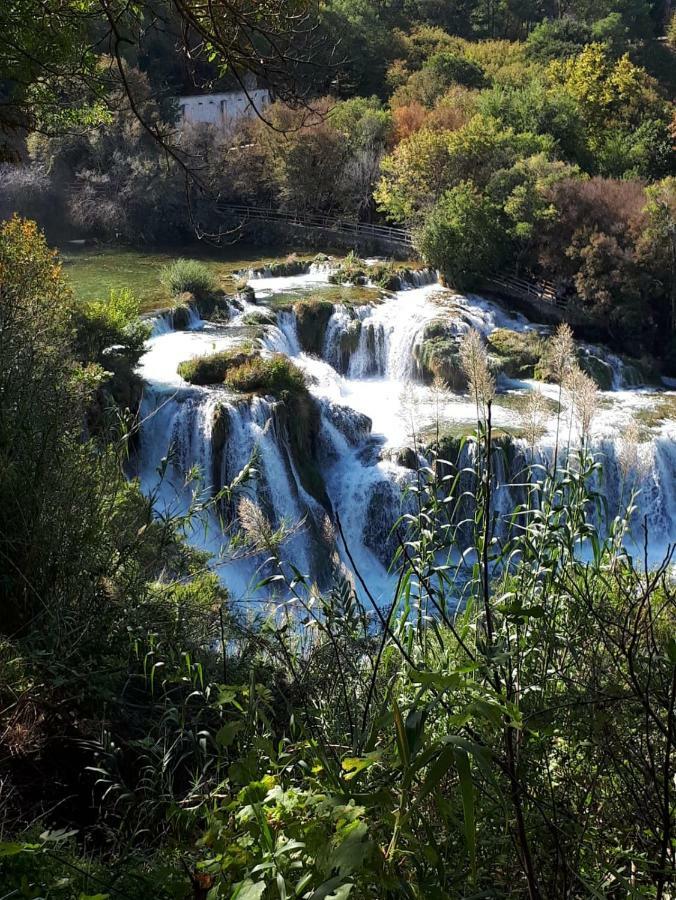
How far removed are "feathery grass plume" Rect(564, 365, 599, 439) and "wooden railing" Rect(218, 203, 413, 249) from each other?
21376 millimetres

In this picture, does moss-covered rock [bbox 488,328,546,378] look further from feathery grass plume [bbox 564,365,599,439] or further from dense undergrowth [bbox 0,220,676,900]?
feathery grass plume [bbox 564,365,599,439]

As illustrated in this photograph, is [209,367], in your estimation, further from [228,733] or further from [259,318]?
[228,733]

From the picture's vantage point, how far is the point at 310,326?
18.0 meters

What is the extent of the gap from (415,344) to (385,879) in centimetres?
1641

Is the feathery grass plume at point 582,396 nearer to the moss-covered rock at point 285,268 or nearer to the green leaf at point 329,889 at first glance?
the green leaf at point 329,889

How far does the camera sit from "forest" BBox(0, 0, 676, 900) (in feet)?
5.41

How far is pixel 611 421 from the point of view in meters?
14.5

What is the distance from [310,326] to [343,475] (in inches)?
222

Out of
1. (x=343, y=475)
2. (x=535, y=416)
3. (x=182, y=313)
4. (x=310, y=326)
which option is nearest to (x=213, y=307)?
(x=182, y=313)

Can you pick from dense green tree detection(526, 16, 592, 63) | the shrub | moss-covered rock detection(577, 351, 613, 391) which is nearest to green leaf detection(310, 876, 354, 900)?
the shrub

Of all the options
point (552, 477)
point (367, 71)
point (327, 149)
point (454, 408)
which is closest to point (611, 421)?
point (454, 408)

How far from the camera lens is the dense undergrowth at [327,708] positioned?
1.42 metres

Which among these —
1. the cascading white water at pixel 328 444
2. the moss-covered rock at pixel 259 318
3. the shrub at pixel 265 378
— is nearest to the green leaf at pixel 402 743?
the cascading white water at pixel 328 444

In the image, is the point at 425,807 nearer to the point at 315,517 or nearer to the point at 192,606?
the point at 192,606
